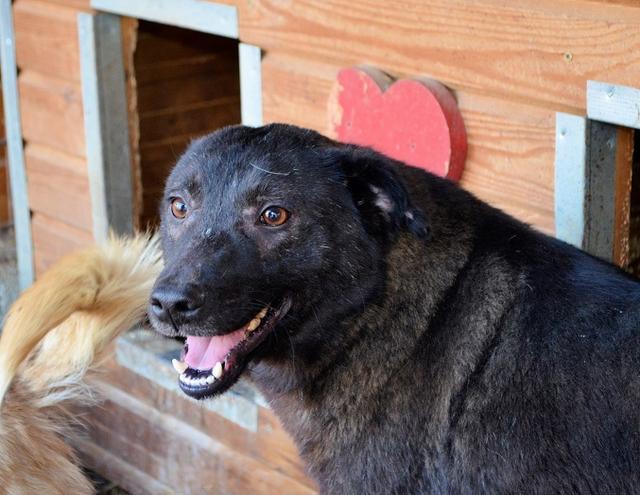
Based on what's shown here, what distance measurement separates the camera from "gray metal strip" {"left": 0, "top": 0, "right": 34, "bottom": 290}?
18.0ft

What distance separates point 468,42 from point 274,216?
98 centimetres

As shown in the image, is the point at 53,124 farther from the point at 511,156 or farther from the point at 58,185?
the point at 511,156

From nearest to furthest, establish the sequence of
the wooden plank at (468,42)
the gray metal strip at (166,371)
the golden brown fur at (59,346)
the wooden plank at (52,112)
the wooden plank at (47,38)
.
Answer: the wooden plank at (468,42) < the golden brown fur at (59,346) < the gray metal strip at (166,371) < the wooden plank at (47,38) < the wooden plank at (52,112)

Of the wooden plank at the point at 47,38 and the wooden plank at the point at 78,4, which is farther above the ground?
the wooden plank at the point at 78,4

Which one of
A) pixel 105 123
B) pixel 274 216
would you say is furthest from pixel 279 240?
pixel 105 123

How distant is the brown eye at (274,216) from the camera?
9.04ft

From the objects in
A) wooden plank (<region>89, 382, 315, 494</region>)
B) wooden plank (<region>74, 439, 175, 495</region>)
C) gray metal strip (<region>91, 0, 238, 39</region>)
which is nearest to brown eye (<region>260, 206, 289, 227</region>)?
gray metal strip (<region>91, 0, 238, 39</region>)

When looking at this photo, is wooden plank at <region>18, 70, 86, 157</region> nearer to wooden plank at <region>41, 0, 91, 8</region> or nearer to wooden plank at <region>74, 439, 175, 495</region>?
wooden plank at <region>41, 0, 91, 8</region>

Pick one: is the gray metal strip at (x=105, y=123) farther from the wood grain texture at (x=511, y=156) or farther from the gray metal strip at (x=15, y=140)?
the wood grain texture at (x=511, y=156)

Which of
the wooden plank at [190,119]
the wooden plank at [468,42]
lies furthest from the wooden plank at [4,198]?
the wooden plank at [468,42]

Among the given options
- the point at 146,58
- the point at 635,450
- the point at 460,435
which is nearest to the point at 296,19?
the point at 146,58

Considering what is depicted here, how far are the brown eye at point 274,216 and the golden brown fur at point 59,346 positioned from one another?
1.02 m

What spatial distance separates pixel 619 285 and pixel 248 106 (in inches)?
73.2

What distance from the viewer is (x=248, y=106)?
164 inches
